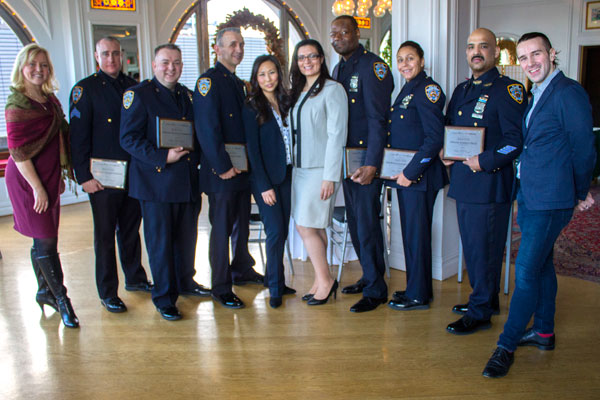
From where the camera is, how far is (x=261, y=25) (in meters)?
8.55

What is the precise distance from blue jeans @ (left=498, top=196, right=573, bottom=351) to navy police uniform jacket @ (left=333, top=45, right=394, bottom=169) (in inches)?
34.6

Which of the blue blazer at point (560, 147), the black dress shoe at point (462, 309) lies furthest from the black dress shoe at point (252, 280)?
the blue blazer at point (560, 147)

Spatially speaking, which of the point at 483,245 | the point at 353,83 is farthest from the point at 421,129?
the point at 483,245

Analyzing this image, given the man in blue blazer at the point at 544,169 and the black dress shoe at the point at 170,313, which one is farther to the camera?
the black dress shoe at the point at 170,313

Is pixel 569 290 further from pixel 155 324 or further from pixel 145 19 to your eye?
pixel 145 19

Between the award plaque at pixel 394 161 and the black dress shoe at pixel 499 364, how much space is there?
1.07 metres

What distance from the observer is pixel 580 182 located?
81.9 inches

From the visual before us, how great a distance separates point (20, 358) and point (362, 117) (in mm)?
2127

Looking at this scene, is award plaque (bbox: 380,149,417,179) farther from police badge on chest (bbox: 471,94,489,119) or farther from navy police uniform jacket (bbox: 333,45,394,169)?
police badge on chest (bbox: 471,94,489,119)

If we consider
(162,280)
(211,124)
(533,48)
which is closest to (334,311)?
(162,280)

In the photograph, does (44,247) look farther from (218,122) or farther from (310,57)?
(310,57)

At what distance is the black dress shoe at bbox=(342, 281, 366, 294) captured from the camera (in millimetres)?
3277

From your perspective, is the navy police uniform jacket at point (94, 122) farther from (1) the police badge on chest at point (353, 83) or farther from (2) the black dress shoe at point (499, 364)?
(2) the black dress shoe at point (499, 364)

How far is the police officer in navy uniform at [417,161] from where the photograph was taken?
9.04 feet
